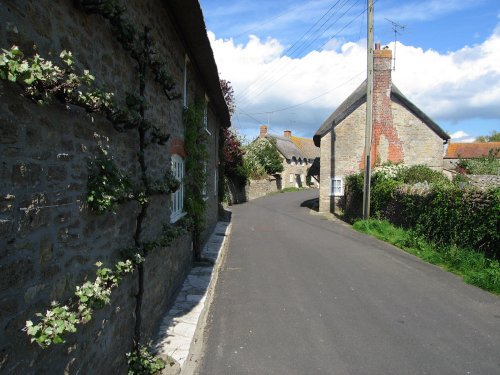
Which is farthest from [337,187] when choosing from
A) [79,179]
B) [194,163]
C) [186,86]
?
[79,179]

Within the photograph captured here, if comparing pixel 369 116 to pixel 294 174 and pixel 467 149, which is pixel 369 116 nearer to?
pixel 294 174

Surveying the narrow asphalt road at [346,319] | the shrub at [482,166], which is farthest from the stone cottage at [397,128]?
the narrow asphalt road at [346,319]

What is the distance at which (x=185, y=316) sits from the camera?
6.27 m

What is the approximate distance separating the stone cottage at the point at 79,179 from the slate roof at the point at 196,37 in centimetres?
5

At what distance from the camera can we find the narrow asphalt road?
4.87m

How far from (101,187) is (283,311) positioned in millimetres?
4378

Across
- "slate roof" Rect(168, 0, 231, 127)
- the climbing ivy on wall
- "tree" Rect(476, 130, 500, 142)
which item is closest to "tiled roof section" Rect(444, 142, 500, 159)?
"tree" Rect(476, 130, 500, 142)

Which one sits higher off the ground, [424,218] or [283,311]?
[424,218]

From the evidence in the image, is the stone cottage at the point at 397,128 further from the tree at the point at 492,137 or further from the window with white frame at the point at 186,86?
the tree at the point at 492,137

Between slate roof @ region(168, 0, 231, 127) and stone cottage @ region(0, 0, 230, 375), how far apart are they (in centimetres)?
5

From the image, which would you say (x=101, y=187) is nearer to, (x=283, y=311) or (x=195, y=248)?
(x=283, y=311)

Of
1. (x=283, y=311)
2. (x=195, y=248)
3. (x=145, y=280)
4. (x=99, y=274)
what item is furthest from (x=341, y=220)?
(x=99, y=274)

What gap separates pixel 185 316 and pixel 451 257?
691cm

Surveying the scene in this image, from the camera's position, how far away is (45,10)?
2.47 meters
